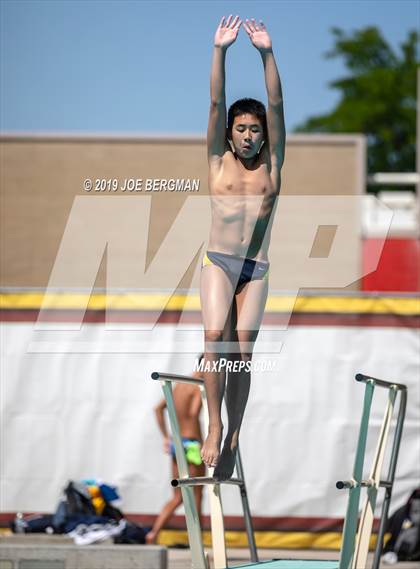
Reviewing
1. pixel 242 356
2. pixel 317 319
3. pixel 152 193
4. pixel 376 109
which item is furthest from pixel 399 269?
pixel 376 109

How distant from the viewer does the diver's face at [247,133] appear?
467cm

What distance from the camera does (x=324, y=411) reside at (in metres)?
9.60

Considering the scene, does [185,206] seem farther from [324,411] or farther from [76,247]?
[324,411]

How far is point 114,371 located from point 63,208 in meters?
5.29

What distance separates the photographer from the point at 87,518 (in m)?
9.32

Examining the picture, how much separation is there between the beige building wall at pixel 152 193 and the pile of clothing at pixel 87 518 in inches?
64.8

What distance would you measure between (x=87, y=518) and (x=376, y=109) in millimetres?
46084

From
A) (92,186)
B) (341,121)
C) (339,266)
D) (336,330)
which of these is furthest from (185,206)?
(341,121)

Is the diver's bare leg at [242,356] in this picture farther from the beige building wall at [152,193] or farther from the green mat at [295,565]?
the green mat at [295,565]

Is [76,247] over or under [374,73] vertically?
under

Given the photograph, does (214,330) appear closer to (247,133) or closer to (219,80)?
(247,133)

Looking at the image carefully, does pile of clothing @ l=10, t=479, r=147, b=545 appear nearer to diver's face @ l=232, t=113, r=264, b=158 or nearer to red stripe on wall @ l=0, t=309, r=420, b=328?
red stripe on wall @ l=0, t=309, r=420, b=328

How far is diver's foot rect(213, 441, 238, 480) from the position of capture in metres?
4.88

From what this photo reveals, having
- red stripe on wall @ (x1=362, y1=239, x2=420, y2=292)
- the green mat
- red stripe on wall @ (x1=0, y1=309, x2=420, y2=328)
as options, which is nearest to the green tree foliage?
red stripe on wall @ (x1=362, y1=239, x2=420, y2=292)
